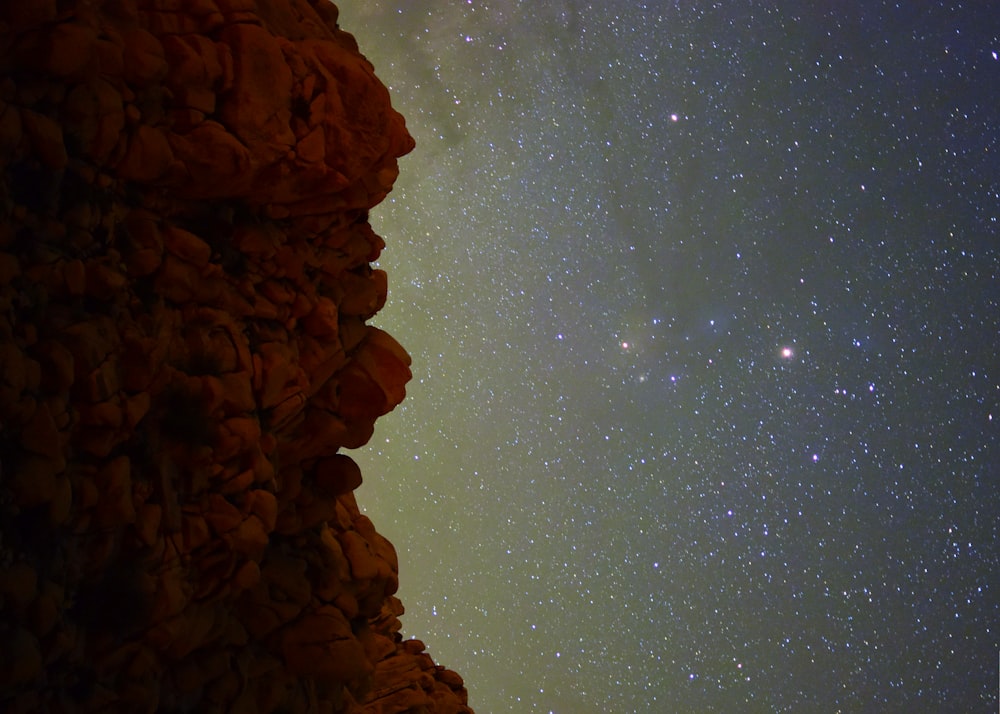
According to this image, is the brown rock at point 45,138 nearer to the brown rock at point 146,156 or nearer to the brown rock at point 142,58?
the brown rock at point 146,156

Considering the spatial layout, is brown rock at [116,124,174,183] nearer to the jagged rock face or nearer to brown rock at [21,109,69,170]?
the jagged rock face

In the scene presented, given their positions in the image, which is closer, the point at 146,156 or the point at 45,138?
the point at 45,138

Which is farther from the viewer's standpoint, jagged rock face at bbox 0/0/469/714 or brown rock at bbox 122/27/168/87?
brown rock at bbox 122/27/168/87

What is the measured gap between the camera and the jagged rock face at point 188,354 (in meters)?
5.41

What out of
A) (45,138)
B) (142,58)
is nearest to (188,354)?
(45,138)

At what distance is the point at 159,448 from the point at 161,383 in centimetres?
47

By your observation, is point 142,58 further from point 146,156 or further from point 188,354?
point 188,354

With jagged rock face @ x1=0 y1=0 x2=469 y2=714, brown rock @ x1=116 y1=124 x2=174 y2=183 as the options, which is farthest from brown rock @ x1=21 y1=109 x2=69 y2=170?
brown rock @ x1=116 y1=124 x2=174 y2=183

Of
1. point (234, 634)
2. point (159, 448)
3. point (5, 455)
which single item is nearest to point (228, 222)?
point (159, 448)

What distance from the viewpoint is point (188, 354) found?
675cm

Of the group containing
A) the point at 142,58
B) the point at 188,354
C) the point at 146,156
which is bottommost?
the point at 188,354

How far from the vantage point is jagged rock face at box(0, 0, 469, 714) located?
5.41 metres

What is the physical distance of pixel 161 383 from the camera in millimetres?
6414

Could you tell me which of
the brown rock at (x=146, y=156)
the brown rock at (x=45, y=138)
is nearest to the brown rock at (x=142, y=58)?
the brown rock at (x=146, y=156)
